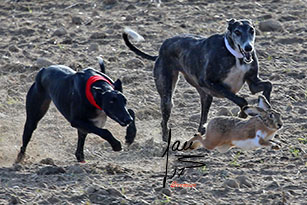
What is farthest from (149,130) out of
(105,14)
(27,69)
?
(105,14)

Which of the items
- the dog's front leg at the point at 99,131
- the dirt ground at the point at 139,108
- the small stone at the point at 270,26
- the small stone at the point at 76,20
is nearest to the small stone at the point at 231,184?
the dirt ground at the point at 139,108

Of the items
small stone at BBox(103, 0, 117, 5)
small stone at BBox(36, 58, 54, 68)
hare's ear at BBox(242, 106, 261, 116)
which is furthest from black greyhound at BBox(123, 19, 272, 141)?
small stone at BBox(103, 0, 117, 5)

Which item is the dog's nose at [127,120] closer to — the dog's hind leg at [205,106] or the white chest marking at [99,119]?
the white chest marking at [99,119]

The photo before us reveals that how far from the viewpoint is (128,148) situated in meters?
9.45

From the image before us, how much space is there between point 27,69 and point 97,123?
145 inches

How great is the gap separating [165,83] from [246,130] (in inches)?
96.3

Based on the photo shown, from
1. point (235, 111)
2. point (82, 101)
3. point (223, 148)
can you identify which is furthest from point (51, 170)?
point (235, 111)

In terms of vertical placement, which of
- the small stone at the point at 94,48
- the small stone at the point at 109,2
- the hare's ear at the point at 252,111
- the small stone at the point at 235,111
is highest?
the hare's ear at the point at 252,111

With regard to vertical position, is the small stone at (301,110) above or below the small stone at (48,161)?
below

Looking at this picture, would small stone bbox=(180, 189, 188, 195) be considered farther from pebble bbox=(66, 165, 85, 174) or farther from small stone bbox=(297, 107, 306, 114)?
small stone bbox=(297, 107, 306, 114)

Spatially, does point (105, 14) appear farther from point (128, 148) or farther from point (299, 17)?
point (128, 148)

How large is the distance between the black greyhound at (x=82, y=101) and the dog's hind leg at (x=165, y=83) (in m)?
1.44

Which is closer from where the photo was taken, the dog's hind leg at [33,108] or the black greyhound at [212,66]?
the black greyhound at [212,66]

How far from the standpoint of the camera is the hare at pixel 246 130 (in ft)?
25.6
